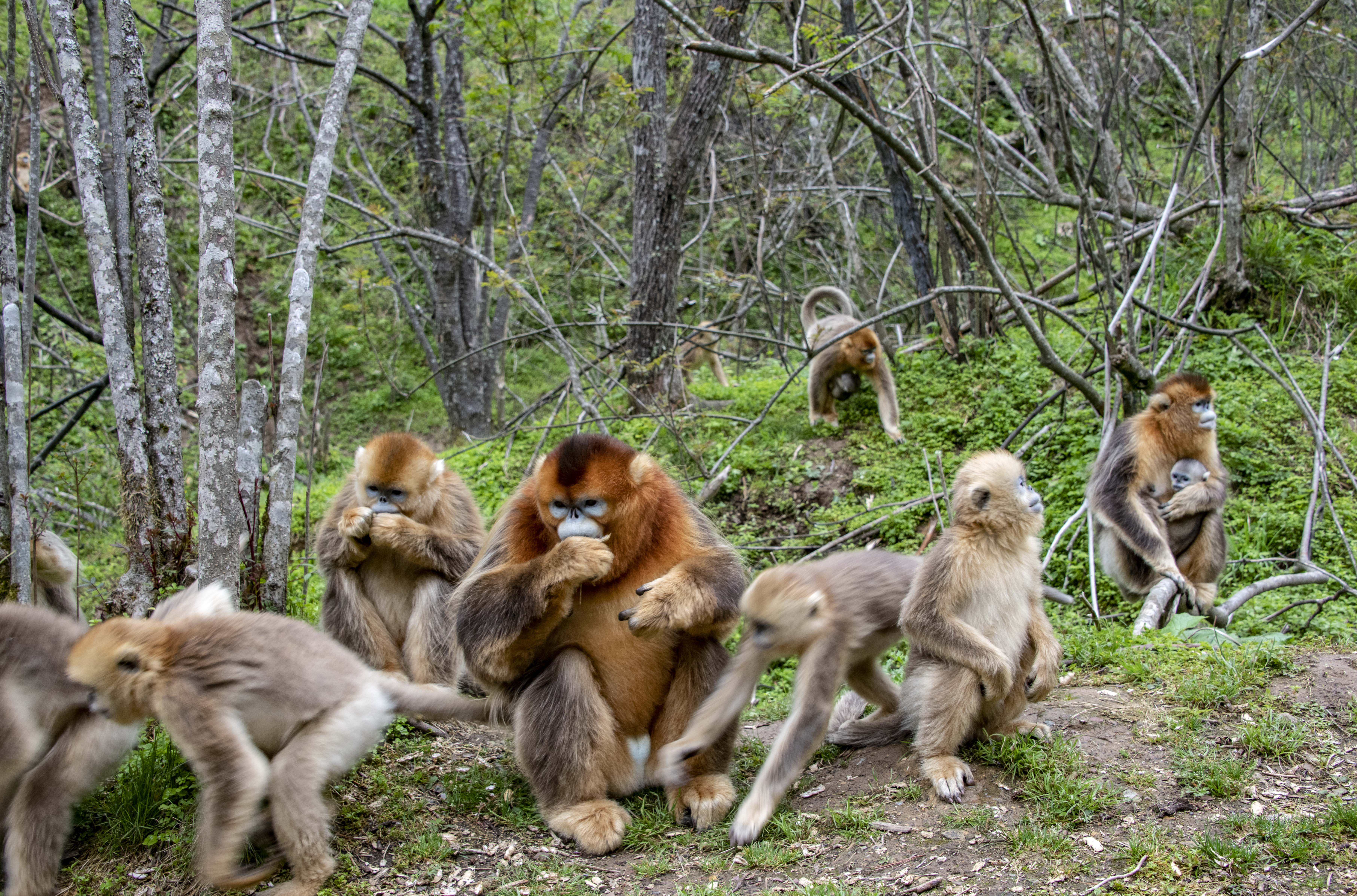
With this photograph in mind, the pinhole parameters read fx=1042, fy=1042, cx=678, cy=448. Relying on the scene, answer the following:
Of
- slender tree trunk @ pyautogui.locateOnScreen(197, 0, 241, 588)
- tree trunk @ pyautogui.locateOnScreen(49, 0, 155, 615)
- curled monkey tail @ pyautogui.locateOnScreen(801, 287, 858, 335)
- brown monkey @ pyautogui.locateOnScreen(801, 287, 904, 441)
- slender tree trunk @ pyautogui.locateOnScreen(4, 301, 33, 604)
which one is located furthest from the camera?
curled monkey tail @ pyautogui.locateOnScreen(801, 287, 858, 335)

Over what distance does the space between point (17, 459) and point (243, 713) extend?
1862 millimetres

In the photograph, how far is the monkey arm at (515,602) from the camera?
354 centimetres

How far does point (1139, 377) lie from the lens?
6.72 m

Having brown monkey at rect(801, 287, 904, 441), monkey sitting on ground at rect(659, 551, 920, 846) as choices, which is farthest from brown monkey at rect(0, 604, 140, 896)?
brown monkey at rect(801, 287, 904, 441)

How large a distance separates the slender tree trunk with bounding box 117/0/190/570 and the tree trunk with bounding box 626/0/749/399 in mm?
4042

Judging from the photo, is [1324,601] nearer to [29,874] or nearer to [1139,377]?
[1139,377]

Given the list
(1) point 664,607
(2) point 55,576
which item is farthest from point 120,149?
(1) point 664,607

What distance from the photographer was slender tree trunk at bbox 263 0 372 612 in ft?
14.8

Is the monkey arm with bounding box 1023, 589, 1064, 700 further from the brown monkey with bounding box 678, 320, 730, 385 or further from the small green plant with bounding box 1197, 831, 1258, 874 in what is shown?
the brown monkey with bounding box 678, 320, 730, 385

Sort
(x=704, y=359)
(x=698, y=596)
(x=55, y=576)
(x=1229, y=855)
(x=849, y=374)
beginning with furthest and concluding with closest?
1. (x=704, y=359)
2. (x=849, y=374)
3. (x=55, y=576)
4. (x=698, y=596)
5. (x=1229, y=855)

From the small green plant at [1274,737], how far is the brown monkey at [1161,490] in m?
2.11

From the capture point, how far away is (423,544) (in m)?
4.66

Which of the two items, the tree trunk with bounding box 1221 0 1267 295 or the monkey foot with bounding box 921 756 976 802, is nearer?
the monkey foot with bounding box 921 756 976 802

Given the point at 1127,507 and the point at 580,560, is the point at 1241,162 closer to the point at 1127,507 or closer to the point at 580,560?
the point at 1127,507
